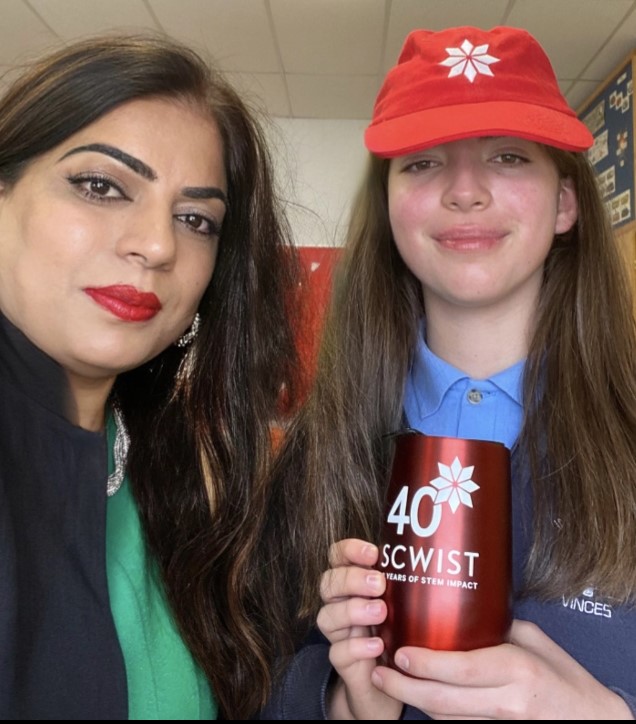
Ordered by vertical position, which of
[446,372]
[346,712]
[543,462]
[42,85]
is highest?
[42,85]

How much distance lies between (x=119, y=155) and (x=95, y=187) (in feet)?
0.14

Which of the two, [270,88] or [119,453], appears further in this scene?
[270,88]

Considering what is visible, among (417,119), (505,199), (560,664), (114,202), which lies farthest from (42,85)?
(560,664)

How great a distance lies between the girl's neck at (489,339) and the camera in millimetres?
895

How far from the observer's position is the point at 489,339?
90cm

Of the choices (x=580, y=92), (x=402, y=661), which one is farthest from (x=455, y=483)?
(x=580, y=92)

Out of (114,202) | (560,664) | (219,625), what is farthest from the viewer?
(219,625)

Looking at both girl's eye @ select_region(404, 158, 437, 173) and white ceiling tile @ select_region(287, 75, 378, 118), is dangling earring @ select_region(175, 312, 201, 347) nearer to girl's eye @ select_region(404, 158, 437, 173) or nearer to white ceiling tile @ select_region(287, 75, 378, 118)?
girl's eye @ select_region(404, 158, 437, 173)

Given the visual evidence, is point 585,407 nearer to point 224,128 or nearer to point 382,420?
point 382,420

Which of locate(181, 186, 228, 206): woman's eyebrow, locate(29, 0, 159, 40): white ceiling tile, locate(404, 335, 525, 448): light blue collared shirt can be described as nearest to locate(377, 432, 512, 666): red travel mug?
locate(404, 335, 525, 448): light blue collared shirt

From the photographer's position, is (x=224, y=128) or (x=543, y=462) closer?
(x=543, y=462)

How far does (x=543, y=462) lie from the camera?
79 centimetres

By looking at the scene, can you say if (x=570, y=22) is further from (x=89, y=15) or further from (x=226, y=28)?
(x=89, y=15)

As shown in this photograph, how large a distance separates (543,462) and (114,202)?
56 centimetres
